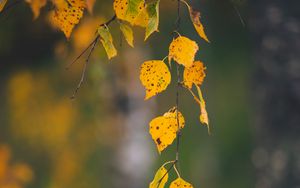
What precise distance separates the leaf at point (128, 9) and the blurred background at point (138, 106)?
30 cm

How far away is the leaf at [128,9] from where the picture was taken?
190 centimetres

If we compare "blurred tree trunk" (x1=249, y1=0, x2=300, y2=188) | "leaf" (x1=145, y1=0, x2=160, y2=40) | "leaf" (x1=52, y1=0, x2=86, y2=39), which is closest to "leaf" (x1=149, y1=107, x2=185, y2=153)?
"leaf" (x1=145, y1=0, x2=160, y2=40)

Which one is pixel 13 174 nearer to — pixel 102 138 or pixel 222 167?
pixel 102 138

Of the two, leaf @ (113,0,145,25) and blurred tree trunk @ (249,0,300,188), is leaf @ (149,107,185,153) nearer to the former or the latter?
leaf @ (113,0,145,25)

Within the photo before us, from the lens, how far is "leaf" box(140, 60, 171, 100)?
71.7 inches

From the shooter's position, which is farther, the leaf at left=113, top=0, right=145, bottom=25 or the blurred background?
the blurred background

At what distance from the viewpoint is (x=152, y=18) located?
6.00ft

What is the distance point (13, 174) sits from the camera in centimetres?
613

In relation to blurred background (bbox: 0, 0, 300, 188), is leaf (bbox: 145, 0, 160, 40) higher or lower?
higher

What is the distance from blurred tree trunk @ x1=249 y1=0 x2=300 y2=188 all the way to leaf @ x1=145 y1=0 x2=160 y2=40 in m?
1.47

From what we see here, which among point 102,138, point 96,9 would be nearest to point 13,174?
point 96,9

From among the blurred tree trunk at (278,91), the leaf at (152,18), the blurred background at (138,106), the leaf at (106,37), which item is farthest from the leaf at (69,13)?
the blurred tree trunk at (278,91)

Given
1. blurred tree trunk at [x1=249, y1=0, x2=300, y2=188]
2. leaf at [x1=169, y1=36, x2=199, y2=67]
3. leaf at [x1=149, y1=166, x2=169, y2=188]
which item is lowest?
blurred tree trunk at [x1=249, y1=0, x2=300, y2=188]

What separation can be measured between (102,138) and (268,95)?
5775mm
